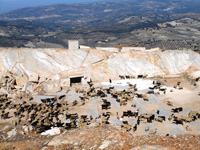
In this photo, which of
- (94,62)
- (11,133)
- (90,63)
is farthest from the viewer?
(94,62)

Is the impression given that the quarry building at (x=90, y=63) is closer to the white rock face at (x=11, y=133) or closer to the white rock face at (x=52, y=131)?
the white rock face at (x=52, y=131)

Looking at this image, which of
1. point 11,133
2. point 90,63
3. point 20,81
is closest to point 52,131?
point 11,133

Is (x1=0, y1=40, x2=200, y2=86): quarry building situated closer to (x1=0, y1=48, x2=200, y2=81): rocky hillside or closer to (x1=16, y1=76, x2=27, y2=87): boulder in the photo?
(x1=0, y1=48, x2=200, y2=81): rocky hillside

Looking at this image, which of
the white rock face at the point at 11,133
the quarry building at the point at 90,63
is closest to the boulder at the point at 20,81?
the quarry building at the point at 90,63

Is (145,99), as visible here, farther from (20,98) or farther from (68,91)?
(20,98)

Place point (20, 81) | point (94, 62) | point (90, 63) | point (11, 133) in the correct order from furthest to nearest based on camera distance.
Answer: point (94, 62) < point (90, 63) < point (20, 81) < point (11, 133)

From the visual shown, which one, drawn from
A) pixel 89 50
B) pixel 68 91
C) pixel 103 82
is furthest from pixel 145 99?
→ pixel 89 50

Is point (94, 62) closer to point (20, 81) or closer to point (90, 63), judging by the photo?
point (90, 63)

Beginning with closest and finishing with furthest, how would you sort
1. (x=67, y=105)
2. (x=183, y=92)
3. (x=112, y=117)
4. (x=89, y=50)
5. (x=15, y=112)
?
1. (x=112, y=117)
2. (x=15, y=112)
3. (x=67, y=105)
4. (x=183, y=92)
5. (x=89, y=50)

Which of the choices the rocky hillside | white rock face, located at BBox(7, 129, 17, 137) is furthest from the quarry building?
white rock face, located at BBox(7, 129, 17, 137)
